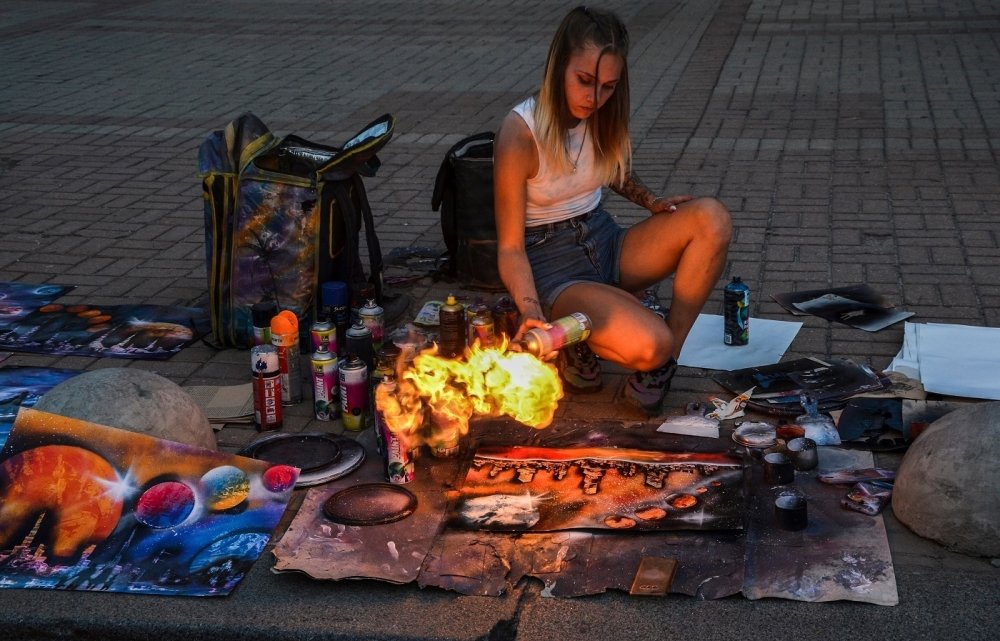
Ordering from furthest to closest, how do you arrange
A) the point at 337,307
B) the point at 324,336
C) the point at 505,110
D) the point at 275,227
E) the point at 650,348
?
the point at 505,110
the point at 275,227
the point at 337,307
the point at 324,336
the point at 650,348

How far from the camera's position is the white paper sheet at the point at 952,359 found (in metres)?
4.31

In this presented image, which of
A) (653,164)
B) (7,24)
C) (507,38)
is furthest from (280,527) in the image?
(7,24)

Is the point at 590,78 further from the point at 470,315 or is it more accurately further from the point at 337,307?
the point at 337,307

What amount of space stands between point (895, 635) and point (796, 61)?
869 cm

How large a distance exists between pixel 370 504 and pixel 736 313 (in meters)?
1.91

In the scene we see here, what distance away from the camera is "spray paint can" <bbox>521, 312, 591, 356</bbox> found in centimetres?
378

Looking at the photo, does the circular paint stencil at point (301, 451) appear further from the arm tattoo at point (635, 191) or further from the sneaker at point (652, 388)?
the arm tattoo at point (635, 191)

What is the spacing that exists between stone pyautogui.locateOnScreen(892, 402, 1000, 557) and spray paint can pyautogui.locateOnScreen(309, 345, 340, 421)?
2021 millimetres

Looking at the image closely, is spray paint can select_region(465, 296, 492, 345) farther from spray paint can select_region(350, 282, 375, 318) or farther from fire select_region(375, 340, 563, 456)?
spray paint can select_region(350, 282, 375, 318)

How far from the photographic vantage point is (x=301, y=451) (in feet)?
13.3

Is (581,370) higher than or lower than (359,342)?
lower

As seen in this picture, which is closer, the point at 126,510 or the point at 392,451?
the point at 126,510

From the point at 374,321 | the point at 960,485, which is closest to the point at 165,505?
the point at 374,321

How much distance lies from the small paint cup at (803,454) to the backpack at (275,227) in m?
2.01
